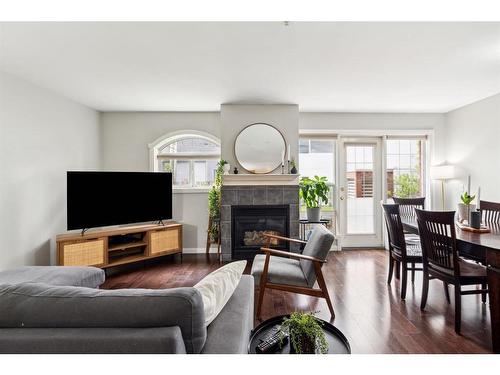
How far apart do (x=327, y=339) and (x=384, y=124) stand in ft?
14.4

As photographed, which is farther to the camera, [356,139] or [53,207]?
[356,139]

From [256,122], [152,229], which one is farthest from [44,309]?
[256,122]

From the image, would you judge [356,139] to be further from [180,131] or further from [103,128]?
[103,128]

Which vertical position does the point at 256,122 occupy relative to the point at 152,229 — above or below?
above

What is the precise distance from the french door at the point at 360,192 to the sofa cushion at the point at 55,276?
3.92 m

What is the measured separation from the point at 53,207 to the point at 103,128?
1.62m

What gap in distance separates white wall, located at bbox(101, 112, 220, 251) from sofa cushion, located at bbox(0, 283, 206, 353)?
3.59 m

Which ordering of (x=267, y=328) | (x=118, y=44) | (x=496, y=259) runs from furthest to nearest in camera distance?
(x=118, y=44) < (x=496, y=259) < (x=267, y=328)

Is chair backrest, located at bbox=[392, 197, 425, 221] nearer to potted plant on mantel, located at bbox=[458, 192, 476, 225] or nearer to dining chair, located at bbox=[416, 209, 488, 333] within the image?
potted plant on mantel, located at bbox=[458, 192, 476, 225]

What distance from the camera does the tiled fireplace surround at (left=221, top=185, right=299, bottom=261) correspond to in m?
4.11

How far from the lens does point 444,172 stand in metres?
4.29

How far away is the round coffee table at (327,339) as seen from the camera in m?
1.20

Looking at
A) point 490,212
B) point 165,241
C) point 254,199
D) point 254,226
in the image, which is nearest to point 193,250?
point 165,241

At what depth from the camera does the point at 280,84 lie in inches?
130
